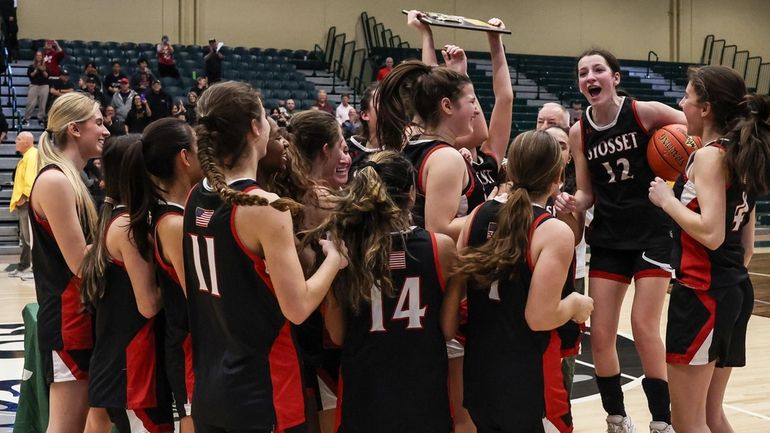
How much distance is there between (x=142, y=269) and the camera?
307cm

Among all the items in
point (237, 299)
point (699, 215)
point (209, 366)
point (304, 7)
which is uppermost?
point (304, 7)

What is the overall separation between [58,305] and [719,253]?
96.6 inches

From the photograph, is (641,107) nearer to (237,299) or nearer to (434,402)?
(434,402)

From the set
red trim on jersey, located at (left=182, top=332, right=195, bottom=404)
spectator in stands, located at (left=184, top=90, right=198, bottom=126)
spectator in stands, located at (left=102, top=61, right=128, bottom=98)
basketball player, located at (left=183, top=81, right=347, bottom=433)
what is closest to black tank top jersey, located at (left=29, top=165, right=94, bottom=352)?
red trim on jersey, located at (left=182, top=332, right=195, bottom=404)

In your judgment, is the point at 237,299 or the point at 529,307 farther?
the point at 529,307

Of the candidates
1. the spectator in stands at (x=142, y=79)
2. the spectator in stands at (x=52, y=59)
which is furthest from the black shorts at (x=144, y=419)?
the spectator in stands at (x=52, y=59)

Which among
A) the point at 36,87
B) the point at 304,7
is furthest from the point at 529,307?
the point at 304,7

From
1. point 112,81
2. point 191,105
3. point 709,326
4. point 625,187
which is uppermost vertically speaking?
point 112,81

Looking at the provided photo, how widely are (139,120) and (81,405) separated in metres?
11.3

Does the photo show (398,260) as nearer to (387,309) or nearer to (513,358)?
(387,309)

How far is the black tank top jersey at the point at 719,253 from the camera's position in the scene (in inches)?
137

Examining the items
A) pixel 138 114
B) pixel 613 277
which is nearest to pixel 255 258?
pixel 613 277

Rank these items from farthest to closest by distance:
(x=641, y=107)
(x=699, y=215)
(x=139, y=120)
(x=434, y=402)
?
(x=139, y=120), (x=641, y=107), (x=699, y=215), (x=434, y=402)

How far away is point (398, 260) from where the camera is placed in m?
2.86
